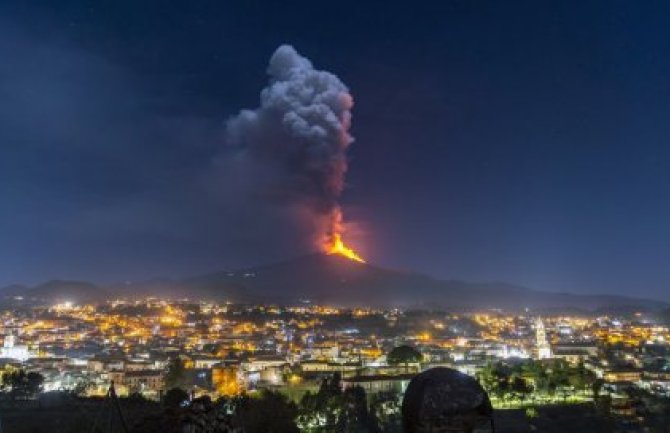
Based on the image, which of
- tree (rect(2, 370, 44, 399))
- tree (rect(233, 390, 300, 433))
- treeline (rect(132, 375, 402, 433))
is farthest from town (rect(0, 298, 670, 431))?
tree (rect(233, 390, 300, 433))

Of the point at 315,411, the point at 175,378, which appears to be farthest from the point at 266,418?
the point at 175,378

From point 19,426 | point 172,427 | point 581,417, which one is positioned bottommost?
point 581,417

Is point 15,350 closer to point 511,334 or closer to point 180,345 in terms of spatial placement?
point 180,345

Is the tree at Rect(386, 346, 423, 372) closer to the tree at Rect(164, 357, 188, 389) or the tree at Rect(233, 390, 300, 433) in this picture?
the tree at Rect(164, 357, 188, 389)

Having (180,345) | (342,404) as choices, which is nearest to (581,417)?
(342,404)

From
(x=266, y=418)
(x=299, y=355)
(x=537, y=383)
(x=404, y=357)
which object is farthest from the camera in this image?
(x=299, y=355)

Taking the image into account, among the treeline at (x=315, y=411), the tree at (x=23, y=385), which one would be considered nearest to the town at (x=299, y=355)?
the tree at (x=23, y=385)

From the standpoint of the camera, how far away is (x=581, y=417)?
38.4 metres

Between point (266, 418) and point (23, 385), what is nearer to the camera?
point (266, 418)

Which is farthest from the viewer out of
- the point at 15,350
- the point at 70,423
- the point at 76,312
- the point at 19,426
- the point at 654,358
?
the point at 76,312

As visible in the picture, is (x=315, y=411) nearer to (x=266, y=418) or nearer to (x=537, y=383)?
(x=266, y=418)

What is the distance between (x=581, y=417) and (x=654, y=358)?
140 feet

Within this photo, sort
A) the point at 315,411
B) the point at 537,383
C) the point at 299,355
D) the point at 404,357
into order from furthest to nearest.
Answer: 1. the point at 299,355
2. the point at 404,357
3. the point at 537,383
4. the point at 315,411

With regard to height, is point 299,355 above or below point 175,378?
above
